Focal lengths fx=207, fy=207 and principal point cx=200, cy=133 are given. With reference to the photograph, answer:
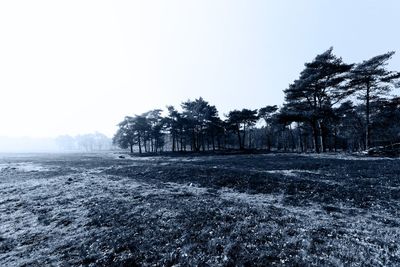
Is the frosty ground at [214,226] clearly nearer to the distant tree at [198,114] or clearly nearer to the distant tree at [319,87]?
the distant tree at [319,87]

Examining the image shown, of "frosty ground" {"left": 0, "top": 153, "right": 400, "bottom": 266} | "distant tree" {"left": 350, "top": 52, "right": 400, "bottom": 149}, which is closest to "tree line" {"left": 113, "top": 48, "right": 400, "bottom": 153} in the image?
"distant tree" {"left": 350, "top": 52, "right": 400, "bottom": 149}

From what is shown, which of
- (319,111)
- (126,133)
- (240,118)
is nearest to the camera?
(319,111)

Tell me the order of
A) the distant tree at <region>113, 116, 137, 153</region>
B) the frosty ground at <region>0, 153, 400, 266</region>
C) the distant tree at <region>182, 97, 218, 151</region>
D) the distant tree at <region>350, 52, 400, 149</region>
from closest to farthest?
the frosty ground at <region>0, 153, 400, 266</region> < the distant tree at <region>350, 52, 400, 149</region> < the distant tree at <region>182, 97, 218, 151</region> < the distant tree at <region>113, 116, 137, 153</region>

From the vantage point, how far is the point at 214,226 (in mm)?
7332

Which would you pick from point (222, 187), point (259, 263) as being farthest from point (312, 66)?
point (259, 263)

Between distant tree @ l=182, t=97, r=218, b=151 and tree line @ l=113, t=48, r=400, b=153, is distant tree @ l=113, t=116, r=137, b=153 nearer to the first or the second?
tree line @ l=113, t=48, r=400, b=153

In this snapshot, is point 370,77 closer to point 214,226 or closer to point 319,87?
point 319,87

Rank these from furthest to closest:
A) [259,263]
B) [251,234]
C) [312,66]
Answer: [312,66] → [251,234] → [259,263]

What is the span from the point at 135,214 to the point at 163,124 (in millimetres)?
56127

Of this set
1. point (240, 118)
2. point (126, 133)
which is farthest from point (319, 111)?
point (126, 133)

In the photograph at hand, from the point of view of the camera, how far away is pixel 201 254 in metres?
5.59

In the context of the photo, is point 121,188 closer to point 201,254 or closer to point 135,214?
point 135,214

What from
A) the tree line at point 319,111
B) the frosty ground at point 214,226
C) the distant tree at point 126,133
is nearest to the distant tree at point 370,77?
the tree line at point 319,111

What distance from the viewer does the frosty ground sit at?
543 cm
